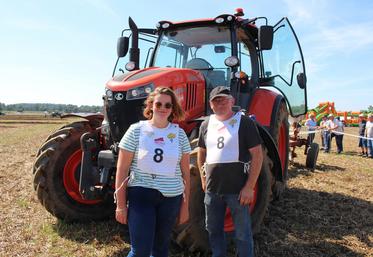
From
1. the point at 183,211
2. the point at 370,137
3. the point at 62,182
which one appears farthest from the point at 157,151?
the point at 370,137

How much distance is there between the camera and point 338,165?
1077cm

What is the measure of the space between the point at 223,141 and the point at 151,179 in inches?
29.6

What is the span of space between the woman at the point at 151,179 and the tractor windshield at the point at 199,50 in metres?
2.35

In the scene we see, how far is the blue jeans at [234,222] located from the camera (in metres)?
3.16

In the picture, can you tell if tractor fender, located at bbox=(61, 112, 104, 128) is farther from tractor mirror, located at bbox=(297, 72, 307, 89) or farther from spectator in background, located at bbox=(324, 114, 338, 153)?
spectator in background, located at bbox=(324, 114, 338, 153)

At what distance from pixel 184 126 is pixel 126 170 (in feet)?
5.95

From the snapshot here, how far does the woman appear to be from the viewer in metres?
2.61

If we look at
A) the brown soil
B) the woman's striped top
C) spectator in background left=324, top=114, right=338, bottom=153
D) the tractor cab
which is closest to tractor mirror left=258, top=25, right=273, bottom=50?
the tractor cab

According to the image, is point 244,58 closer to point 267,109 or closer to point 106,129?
point 267,109

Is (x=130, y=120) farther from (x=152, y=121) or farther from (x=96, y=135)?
(x=152, y=121)

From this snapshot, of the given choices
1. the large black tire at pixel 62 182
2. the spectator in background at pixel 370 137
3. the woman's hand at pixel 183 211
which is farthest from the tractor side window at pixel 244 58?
the spectator in background at pixel 370 137

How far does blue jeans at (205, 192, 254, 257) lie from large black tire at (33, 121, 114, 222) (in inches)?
78.8

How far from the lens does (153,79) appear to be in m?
4.15

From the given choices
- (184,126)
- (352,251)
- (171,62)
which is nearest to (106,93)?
(184,126)
